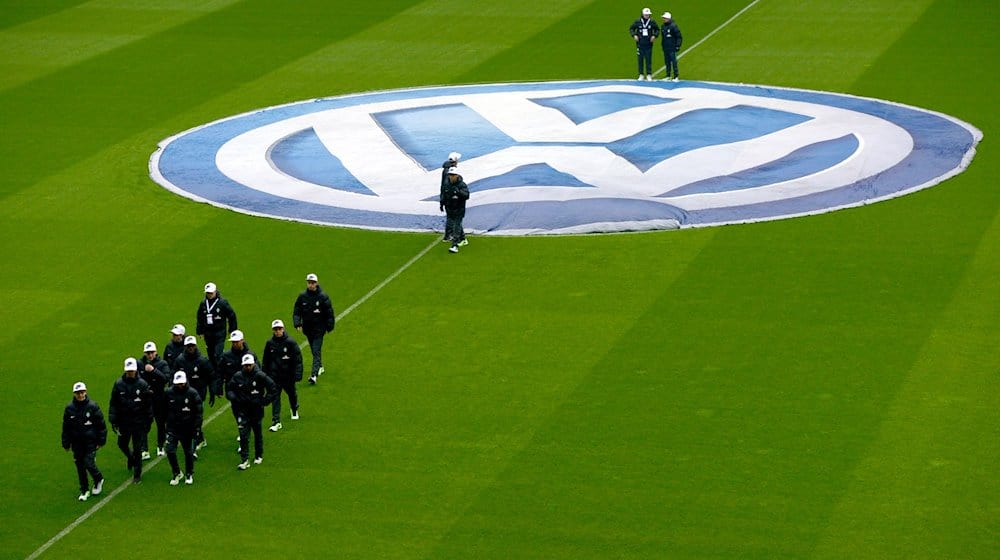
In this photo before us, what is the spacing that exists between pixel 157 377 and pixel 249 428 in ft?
5.07

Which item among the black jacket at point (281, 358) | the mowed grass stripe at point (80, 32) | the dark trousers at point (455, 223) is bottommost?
the dark trousers at point (455, 223)

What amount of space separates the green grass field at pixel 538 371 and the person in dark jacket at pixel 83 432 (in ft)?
1.53

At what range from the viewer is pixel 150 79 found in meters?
49.8

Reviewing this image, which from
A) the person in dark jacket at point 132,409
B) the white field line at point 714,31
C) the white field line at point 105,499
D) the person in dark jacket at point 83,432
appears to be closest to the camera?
the white field line at point 105,499

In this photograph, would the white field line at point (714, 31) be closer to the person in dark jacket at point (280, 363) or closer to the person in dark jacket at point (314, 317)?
the person in dark jacket at point (314, 317)

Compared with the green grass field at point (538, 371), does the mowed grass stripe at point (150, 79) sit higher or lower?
higher

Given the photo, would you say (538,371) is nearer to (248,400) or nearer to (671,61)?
(248,400)

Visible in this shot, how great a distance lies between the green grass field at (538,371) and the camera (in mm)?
22422

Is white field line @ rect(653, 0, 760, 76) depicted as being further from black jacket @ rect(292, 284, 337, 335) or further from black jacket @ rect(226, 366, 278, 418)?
black jacket @ rect(226, 366, 278, 418)

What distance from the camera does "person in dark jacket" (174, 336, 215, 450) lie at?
994 inches

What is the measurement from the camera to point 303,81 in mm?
48906

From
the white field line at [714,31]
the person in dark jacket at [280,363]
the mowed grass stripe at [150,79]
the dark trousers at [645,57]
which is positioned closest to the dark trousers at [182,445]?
the person in dark jacket at [280,363]

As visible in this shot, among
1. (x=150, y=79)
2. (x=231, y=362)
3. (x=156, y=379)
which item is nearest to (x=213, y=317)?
(x=231, y=362)

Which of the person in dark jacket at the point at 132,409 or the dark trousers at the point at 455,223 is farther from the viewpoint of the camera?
the dark trousers at the point at 455,223
